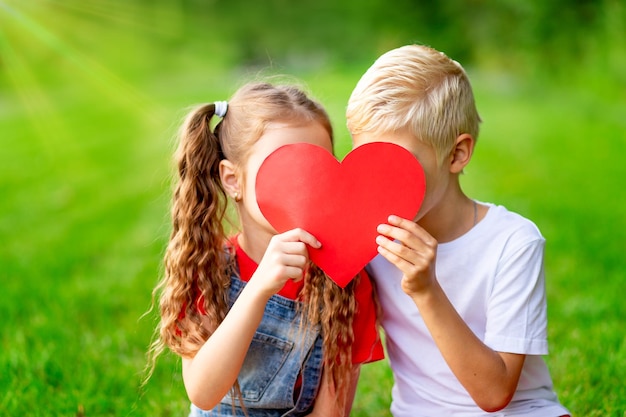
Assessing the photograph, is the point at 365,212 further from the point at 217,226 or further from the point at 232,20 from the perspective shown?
the point at 232,20

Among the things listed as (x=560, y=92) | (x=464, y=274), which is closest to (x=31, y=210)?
(x=464, y=274)

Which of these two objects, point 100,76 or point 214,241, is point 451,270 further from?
point 100,76

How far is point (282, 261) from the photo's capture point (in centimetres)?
160

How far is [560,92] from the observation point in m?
11.9

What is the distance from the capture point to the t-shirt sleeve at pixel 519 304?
1.83 m

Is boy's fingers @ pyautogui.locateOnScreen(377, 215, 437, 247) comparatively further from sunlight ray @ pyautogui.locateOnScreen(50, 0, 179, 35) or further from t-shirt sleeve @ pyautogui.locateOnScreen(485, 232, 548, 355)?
sunlight ray @ pyautogui.locateOnScreen(50, 0, 179, 35)

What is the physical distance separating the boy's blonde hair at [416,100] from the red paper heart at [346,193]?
15 cm

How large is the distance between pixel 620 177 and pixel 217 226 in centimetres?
485

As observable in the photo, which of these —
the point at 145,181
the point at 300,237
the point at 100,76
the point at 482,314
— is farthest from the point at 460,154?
the point at 100,76

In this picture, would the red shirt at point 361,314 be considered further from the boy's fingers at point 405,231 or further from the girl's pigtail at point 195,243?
the boy's fingers at point 405,231

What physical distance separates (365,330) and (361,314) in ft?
0.16

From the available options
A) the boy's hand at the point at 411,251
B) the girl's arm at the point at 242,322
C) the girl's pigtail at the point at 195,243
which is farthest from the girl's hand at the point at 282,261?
the girl's pigtail at the point at 195,243

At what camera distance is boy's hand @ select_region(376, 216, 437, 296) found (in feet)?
5.19

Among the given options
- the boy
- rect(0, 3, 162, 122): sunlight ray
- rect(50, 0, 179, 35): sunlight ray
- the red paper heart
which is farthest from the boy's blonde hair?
rect(50, 0, 179, 35): sunlight ray
